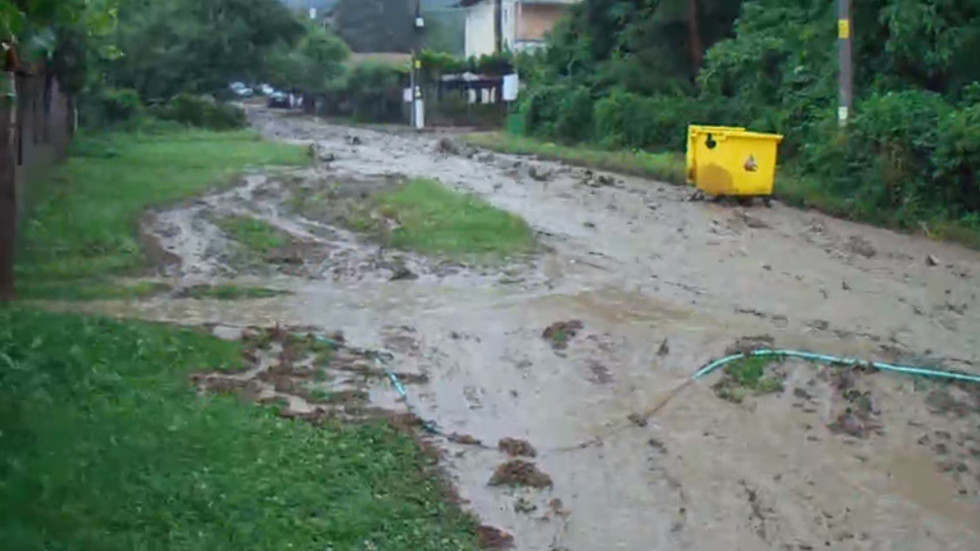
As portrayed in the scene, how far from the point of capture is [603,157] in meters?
32.6

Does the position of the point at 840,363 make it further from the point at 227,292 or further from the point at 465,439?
the point at 227,292

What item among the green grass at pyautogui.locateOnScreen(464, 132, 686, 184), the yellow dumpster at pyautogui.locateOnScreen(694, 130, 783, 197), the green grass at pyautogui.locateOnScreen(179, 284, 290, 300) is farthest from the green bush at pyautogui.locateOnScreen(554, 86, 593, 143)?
the green grass at pyautogui.locateOnScreen(179, 284, 290, 300)

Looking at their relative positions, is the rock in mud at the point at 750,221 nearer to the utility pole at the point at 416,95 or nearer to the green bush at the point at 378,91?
the utility pole at the point at 416,95

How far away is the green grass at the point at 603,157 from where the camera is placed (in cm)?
2823

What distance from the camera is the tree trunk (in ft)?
126

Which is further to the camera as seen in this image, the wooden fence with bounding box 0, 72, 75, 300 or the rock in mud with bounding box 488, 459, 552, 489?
the wooden fence with bounding box 0, 72, 75, 300

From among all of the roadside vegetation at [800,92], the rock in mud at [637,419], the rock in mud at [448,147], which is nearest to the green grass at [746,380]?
the rock in mud at [637,419]

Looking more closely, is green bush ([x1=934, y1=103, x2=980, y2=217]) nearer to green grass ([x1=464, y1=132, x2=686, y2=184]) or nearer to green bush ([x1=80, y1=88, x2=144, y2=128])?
green grass ([x1=464, y1=132, x2=686, y2=184])

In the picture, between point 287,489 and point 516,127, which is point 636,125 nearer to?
point 516,127

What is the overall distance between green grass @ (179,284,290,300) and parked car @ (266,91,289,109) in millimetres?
70055

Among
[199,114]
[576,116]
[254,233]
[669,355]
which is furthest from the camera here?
[199,114]

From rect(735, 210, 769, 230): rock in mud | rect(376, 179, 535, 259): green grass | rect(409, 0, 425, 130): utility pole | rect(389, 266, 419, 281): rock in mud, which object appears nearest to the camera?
rect(389, 266, 419, 281): rock in mud

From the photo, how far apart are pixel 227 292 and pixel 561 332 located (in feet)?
12.5

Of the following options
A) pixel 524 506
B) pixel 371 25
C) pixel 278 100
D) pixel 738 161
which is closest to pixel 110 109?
pixel 738 161
